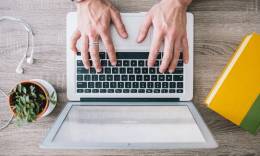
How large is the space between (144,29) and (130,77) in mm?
147

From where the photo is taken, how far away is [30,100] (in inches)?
33.6

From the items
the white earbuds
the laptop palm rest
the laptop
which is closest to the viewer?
the laptop palm rest

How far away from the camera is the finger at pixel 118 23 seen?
2.85ft

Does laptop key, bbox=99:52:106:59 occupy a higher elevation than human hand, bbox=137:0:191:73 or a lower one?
lower

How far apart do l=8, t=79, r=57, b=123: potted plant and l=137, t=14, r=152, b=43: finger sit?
313 millimetres

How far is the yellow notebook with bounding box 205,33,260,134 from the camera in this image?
84cm

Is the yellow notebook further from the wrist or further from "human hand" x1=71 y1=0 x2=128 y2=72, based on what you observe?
"human hand" x1=71 y1=0 x2=128 y2=72

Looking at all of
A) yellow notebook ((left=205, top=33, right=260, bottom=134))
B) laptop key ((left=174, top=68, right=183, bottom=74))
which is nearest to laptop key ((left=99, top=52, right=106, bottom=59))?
laptop key ((left=174, top=68, right=183, bottom=74))

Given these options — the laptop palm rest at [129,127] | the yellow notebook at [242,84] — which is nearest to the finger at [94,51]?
the laptop palm rest at [129,127]

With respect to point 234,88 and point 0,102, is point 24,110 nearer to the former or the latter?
point 0,102

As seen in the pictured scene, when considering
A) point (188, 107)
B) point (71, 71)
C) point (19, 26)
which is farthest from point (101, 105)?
point (19, 26)

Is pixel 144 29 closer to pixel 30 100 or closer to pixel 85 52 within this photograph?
pixel 85 52

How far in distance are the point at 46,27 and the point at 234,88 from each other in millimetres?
600

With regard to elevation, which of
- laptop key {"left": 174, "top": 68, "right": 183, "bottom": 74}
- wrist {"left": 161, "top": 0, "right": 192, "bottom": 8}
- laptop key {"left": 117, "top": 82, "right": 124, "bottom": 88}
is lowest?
laptop key {"left": 117, "top": 82, "right": 124, "bottom": 88}
